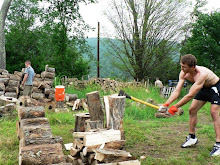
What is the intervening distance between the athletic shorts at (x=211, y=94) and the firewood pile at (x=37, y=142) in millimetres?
2534

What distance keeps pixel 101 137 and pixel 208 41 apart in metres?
14.6

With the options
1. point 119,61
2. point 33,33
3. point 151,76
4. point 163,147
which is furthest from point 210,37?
point 33,33

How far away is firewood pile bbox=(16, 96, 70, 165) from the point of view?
3121 mm

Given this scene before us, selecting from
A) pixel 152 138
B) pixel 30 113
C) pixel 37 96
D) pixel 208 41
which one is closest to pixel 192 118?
pixel 152 138

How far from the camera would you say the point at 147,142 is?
4.94m

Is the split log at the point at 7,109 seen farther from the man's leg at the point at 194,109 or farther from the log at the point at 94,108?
the man's leg at the point at 194,109

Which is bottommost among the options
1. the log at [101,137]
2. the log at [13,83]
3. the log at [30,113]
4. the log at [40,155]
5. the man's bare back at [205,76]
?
the log at [40,155]

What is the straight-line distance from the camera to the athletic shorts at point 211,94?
164 inches

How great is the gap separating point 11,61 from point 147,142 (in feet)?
56.4

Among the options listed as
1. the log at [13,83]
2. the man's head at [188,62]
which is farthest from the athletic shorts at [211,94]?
the log at [13,83]

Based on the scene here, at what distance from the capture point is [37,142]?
3504 mm

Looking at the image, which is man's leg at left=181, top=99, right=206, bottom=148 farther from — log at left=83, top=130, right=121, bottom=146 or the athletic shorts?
log at left=83, top=130, right=121, bottom=146

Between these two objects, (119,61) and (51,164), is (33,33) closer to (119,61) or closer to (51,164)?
(119,61)

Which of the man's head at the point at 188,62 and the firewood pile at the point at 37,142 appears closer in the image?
the firewood pile at the point at 37,142
